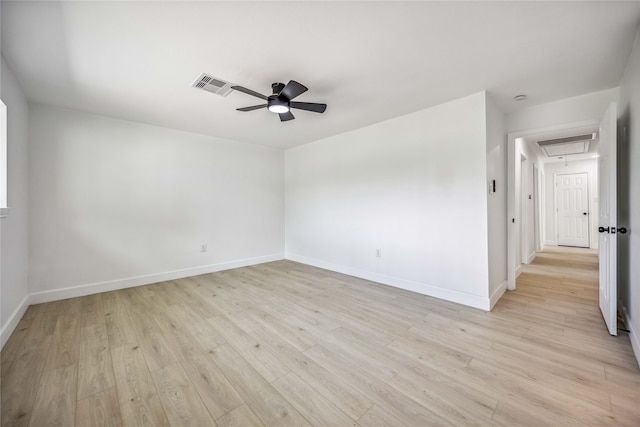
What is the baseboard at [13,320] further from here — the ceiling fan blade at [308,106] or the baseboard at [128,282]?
the ceiling fan blade at [308,106]

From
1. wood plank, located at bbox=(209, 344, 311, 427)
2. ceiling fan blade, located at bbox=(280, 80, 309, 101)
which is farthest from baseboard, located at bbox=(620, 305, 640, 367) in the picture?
ceiling fan blade, located at bbox=(280, 80, 309, 101)

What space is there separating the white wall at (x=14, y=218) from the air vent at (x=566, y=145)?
7.29m

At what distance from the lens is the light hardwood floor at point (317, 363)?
4.69ft

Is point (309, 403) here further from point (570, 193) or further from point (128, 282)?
point (570, 193)

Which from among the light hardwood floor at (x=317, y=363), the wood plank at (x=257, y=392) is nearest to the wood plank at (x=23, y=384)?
the light hardwood floor at (x=317, y=363)

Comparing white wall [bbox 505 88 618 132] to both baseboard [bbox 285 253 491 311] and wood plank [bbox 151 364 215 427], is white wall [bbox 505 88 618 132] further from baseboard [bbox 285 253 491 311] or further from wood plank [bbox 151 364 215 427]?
wood plank [bbox 151 364 215 427]

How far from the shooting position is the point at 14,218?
2.51 metres

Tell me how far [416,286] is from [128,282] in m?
4.07

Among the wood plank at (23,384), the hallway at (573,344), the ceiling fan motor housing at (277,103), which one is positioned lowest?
the hallway at (573,344)

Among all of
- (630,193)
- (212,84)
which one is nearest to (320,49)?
(212,84)

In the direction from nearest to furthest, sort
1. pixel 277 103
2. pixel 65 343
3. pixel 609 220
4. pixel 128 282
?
pixel 65 343 < pixel 609 220 < pixel 277 103 < pixel 128 282

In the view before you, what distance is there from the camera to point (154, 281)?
12.7ft

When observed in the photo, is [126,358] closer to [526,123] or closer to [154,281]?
[154,281]

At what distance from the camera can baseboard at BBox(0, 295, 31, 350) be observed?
2118 millimetres
